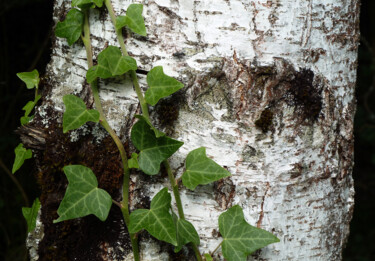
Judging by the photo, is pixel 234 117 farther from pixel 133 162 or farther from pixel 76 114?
pixel 76 114

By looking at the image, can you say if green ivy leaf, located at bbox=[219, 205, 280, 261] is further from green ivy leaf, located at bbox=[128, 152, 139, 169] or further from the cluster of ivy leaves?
green ivy leaf, located at bbox=[128, 152, 139, 169]

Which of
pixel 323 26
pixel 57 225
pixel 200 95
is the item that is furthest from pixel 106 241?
pixel 323 26

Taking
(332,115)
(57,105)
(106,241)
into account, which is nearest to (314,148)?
(332,115)

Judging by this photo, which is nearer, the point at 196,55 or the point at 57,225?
the point at 196,55

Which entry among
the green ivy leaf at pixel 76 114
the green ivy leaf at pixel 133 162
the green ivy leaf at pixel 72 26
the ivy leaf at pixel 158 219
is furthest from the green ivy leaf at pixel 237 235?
the green ivy leaf at pixel 72 26

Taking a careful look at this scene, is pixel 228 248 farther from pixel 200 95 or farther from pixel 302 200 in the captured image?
pixel 200 95

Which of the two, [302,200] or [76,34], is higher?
[76,34]

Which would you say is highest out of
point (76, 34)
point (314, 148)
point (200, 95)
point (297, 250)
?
point (76, 34)

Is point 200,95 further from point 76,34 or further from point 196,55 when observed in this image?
point 76,34
